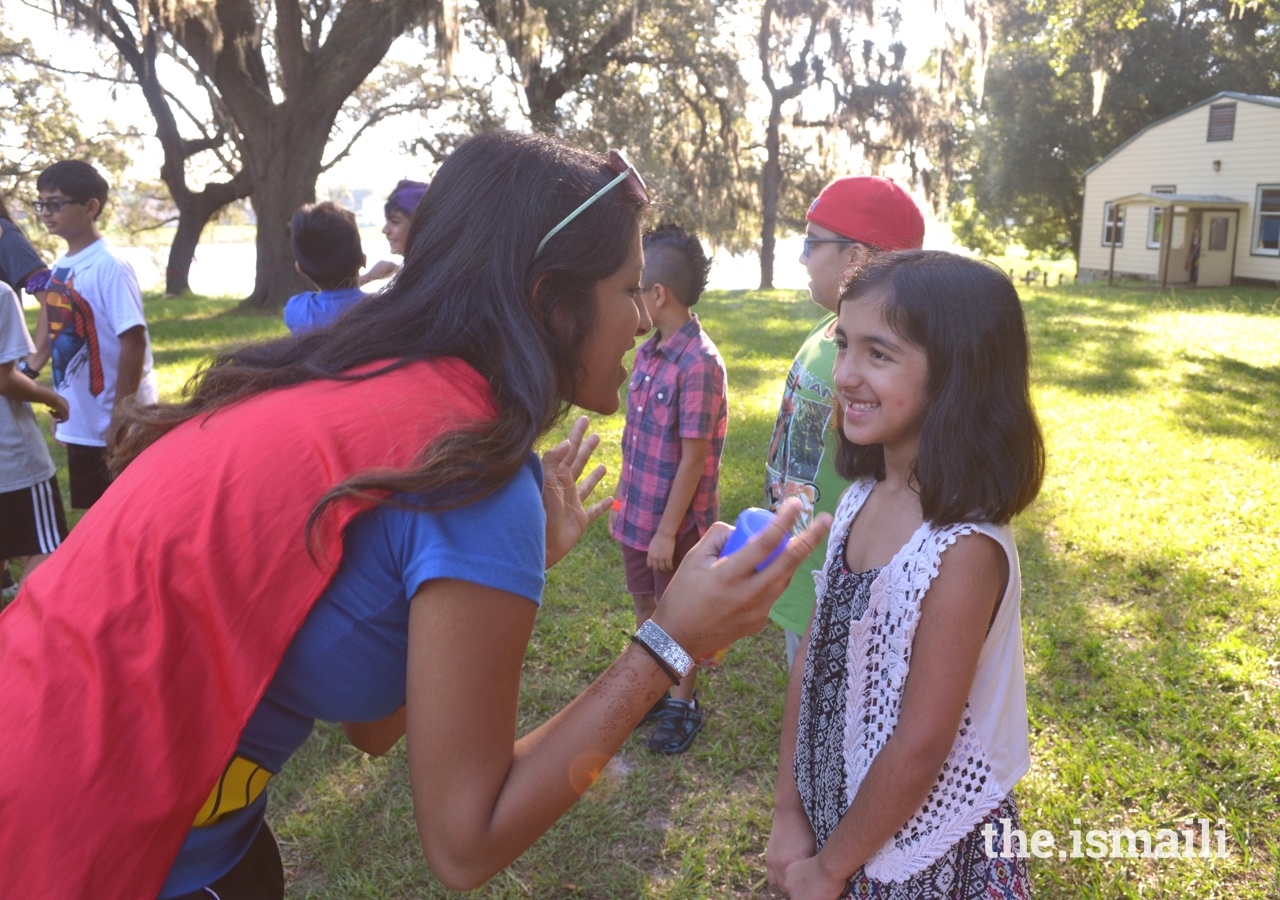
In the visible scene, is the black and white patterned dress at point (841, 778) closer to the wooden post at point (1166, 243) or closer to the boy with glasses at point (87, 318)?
the boy with glasses at point (87, 318)

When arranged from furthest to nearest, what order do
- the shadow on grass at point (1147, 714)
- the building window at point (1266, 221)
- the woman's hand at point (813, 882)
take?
the building window at point (1266, 221)
the shadow on grass at point (1147, 714)
the woman's hand at point (813, 882)

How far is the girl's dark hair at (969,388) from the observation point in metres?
1.68

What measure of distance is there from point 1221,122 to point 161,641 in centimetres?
2892

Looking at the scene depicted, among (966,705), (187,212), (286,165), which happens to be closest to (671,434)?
(966,705)

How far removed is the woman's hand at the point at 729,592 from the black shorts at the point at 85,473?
163 inches

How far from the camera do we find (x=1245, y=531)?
5613 mm

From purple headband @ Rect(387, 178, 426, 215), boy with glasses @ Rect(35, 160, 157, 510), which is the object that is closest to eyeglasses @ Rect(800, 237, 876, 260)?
purple headband @ Rect(387, 178, 426, 215)

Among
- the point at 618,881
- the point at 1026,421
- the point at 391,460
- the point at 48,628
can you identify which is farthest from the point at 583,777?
the point at 618,881

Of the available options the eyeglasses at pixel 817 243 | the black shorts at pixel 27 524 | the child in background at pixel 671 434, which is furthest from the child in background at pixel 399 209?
the eyeglasses at pixel 817 243

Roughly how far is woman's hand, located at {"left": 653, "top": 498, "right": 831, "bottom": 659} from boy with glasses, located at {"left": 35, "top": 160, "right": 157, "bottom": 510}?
384 cm

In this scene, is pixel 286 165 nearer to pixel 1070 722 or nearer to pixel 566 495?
pixel 1070 722

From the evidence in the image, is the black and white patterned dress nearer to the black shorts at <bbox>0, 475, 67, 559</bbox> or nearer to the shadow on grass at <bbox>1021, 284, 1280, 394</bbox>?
the black shorts at <bbox>0, 475, 67, 559</bbox>

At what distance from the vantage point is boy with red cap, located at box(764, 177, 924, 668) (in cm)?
282

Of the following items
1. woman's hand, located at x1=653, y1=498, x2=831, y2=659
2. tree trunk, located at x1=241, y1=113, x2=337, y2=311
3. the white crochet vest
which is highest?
tree trunk, located at x1=241, y1=113, x2=337, y2=311
